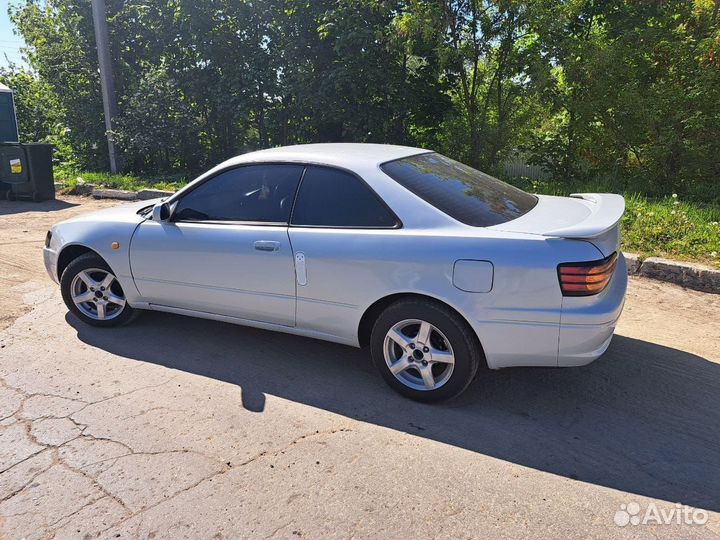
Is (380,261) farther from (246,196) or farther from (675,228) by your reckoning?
(675,228)

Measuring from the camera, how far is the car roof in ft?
12.5

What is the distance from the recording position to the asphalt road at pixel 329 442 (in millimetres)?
2553

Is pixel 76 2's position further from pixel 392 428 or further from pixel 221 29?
pixel 392 428

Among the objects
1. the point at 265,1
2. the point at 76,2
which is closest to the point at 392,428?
the point at 265,1

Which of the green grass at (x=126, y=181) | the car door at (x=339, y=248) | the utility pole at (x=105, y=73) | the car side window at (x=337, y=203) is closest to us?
the car door at (x=339, y=248)

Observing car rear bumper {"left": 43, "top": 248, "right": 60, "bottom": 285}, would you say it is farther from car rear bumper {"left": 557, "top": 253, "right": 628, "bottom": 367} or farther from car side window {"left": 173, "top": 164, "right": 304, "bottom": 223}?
car rear bumper {"left": 557, "top": 253, "right": 628, "bottom": 367}

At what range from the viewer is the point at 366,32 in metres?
9.77

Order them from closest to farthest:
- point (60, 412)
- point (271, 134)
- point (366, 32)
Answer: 1. point (60, 412)
2. point (366, 32)
3. point (271, 134)

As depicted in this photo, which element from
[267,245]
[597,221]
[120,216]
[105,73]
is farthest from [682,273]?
[105,73]

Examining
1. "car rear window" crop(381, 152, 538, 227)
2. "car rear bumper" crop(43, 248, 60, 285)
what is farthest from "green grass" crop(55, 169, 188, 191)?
"car rear window" crop(381, 152, 538, 227)

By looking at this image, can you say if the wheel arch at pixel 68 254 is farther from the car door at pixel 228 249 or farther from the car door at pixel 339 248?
the car door at pixel 339 248

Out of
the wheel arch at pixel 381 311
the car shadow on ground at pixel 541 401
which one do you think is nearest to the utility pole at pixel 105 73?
the car shadow on ground at pixel 541 401

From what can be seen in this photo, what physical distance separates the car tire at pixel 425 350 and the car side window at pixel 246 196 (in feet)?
3.52

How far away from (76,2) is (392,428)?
14.5 m
